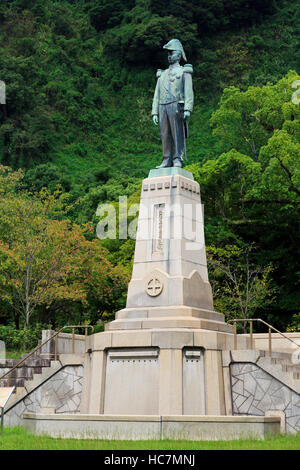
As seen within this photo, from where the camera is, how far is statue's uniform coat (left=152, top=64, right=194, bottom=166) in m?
17.5

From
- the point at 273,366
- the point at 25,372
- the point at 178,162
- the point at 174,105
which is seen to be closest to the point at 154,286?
the point at 273,366

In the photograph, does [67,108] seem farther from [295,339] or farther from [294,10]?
[295,339]

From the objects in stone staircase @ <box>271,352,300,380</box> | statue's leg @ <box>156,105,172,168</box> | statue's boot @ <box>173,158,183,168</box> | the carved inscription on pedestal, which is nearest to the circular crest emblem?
the carved inscription on pedestal

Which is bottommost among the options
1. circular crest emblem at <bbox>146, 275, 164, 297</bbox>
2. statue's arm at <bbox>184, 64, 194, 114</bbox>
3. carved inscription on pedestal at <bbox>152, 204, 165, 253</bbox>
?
circular crest emblem at <bbox>146, 275, 164, 297</bbox>

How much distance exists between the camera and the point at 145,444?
10.9 meters

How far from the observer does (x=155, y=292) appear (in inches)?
628

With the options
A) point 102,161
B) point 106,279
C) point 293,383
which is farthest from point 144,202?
point 102,161

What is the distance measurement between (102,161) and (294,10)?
23.5 m

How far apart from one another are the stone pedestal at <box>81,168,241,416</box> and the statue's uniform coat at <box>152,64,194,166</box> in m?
0.79

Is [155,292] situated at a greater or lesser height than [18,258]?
lesser

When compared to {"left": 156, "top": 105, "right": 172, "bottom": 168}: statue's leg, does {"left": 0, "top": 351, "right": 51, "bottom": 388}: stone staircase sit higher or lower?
lower

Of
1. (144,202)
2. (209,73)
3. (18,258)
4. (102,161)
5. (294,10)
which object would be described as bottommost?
(144,202)

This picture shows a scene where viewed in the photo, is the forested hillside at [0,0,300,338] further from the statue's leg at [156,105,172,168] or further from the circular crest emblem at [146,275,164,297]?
the circular crest emblem at [146,275,164,297]

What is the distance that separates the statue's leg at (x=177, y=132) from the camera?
17.5 m
